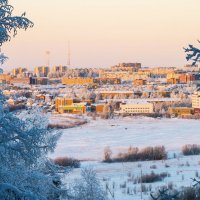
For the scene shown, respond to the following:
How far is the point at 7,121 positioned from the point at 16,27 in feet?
1.29

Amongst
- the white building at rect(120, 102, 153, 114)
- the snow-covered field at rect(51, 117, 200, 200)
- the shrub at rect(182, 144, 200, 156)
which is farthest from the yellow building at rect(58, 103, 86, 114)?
the shrub at rect(182, 144, 200, 156)

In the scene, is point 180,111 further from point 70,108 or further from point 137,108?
point 70,108

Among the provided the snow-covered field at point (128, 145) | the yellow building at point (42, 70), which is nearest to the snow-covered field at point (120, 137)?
the snow-covered field at point (128, 145)

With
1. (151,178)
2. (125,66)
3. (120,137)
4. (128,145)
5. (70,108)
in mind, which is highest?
(125,66)

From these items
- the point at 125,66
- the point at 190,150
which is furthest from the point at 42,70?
the point at 190,150

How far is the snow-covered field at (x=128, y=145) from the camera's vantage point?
33.3 feet

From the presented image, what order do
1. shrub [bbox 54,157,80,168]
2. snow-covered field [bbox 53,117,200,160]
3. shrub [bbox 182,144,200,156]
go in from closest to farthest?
shrub [bbox 54,157,80,168] → shrub [bbox 182,144,200,156] → snow-covered field [bbox 53,117,200,160]

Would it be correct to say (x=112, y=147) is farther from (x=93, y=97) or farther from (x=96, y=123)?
(x=93, y=97)

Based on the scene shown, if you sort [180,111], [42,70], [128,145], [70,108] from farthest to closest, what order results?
[42,70] < [70,108] < [180,111] < [128,145]

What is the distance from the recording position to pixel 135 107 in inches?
1384

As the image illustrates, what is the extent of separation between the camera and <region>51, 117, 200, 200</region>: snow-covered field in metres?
10.2

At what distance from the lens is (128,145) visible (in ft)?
57.5

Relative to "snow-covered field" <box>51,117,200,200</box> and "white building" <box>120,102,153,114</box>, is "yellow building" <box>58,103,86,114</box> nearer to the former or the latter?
"white building" <box>120,102,153,114</box>

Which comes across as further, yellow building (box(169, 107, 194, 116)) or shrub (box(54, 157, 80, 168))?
yellow building (box(169, 107, 194, 116))
